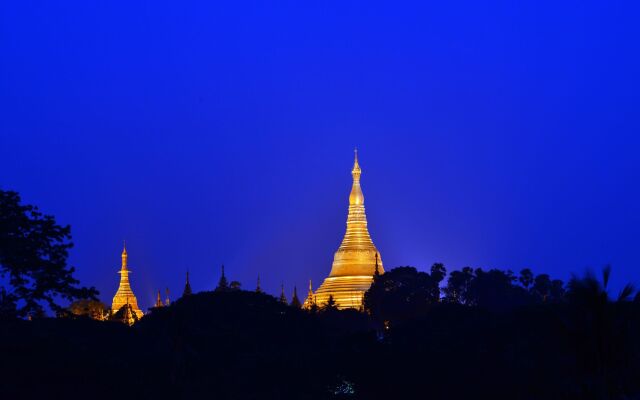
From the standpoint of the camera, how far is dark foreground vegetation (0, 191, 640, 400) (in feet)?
163

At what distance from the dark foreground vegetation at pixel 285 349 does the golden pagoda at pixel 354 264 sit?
3190cm

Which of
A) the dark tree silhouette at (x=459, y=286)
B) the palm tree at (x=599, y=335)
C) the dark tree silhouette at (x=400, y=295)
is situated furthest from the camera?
the dark tree silhouette at (x=459, y=286)

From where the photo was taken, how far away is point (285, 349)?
286 ft

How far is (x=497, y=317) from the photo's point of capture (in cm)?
9425

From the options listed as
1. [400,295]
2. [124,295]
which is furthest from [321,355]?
[124,295]

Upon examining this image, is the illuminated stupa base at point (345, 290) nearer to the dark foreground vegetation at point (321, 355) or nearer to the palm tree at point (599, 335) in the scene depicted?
the dark foreground vegetation at point (321, 355)

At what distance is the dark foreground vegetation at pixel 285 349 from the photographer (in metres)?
49.8

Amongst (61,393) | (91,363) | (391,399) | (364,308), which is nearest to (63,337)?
(91,363)

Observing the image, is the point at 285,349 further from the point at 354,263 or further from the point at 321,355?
the point at 354,263

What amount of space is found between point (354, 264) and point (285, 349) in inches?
2372

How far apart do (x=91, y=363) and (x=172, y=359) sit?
22.8 ft

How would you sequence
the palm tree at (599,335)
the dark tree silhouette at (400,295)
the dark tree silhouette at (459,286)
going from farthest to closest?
the dark tree silhouette at (459,286) → the dark tree silhouette at (400,295) → the palm tree at (599,335)

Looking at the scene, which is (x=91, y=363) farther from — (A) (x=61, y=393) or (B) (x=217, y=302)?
(B) (x=217, y=302)

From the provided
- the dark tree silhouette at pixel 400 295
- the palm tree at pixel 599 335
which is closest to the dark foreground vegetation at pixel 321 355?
the palm tree at pixel 599 335
